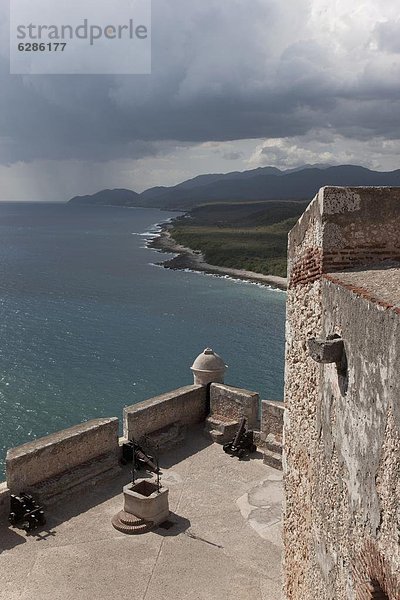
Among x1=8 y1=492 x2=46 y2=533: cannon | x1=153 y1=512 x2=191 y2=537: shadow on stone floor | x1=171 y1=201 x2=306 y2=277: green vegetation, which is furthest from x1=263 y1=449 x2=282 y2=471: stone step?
x1=171 y1=201 x2=306 y2=277: green vegetation

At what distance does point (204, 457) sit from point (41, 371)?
20540mm

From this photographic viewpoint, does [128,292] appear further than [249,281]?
No

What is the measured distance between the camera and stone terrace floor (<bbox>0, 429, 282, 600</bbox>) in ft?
33.4

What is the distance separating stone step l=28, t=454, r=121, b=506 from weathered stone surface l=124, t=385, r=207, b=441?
3.51 feet

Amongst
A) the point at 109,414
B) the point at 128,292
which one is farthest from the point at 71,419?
the point at 128,292

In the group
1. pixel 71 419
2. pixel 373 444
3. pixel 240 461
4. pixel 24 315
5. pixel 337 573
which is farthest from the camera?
pixel 24 315

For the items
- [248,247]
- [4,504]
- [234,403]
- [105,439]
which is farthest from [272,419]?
[248,247]

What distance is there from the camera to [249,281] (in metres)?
66.0

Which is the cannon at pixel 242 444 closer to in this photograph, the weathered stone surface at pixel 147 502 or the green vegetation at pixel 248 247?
the weathered stone surface at pixel 147 502

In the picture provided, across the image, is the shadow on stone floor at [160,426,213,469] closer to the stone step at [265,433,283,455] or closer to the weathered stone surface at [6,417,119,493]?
the weathered stone surface at [6,417,119,493]

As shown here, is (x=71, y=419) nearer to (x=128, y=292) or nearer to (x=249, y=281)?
(x=128, y=292)

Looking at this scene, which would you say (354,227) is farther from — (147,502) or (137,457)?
(137,457)

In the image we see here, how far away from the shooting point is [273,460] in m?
14.7

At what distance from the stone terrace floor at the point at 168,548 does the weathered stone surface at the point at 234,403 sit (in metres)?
2.14
